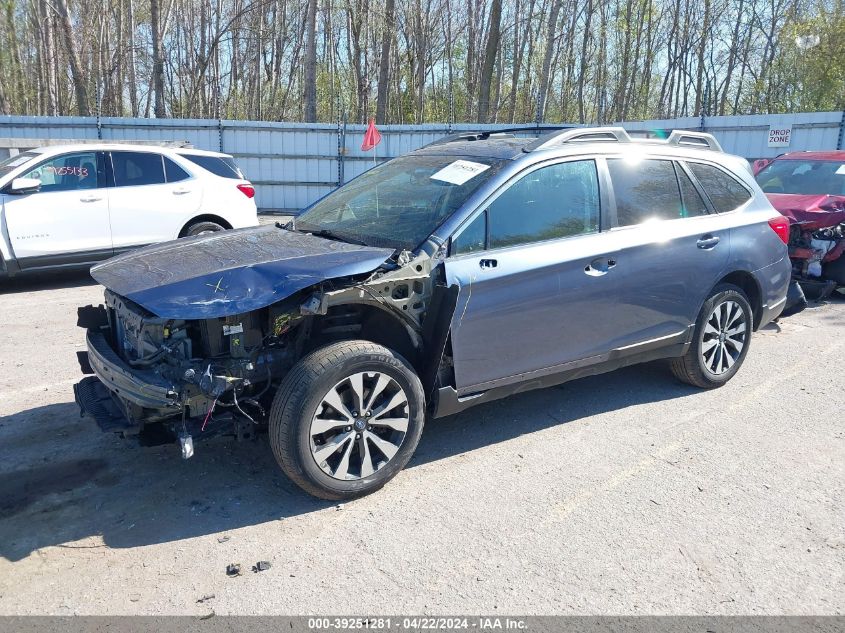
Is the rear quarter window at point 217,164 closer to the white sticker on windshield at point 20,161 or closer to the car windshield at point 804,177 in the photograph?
the white sticker on windshield at point 20,161

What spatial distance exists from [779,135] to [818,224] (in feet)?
24.2

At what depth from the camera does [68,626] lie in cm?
268

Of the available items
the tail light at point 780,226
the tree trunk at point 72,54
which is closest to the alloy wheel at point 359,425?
the tail light at point 780,226

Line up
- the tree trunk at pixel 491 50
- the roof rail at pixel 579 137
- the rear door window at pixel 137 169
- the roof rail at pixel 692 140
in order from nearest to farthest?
the roof rail at pixel 579 137, the roof rail at pixel 692 140, the rear door window at pixel 137 169, the tree trunk at pixel 491 50

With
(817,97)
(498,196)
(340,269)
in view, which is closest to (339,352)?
(340,269)

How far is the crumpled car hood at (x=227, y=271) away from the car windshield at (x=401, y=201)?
248mm

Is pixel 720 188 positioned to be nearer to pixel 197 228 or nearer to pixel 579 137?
pixel 579 137

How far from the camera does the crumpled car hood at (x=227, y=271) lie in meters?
3.27

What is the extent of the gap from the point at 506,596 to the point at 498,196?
86.4 inches

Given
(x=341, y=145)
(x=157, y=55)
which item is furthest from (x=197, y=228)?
(x=157, y=55)

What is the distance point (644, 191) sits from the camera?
15.7ft

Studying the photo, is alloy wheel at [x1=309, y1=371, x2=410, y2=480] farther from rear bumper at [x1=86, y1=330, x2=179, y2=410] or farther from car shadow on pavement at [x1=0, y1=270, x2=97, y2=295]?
car shadow on pavement at [x1=0, y1=270, x2=97, y2=295]

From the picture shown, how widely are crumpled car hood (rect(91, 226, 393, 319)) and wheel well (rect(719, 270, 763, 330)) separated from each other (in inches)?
119

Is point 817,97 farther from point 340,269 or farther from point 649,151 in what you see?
point 340,269
